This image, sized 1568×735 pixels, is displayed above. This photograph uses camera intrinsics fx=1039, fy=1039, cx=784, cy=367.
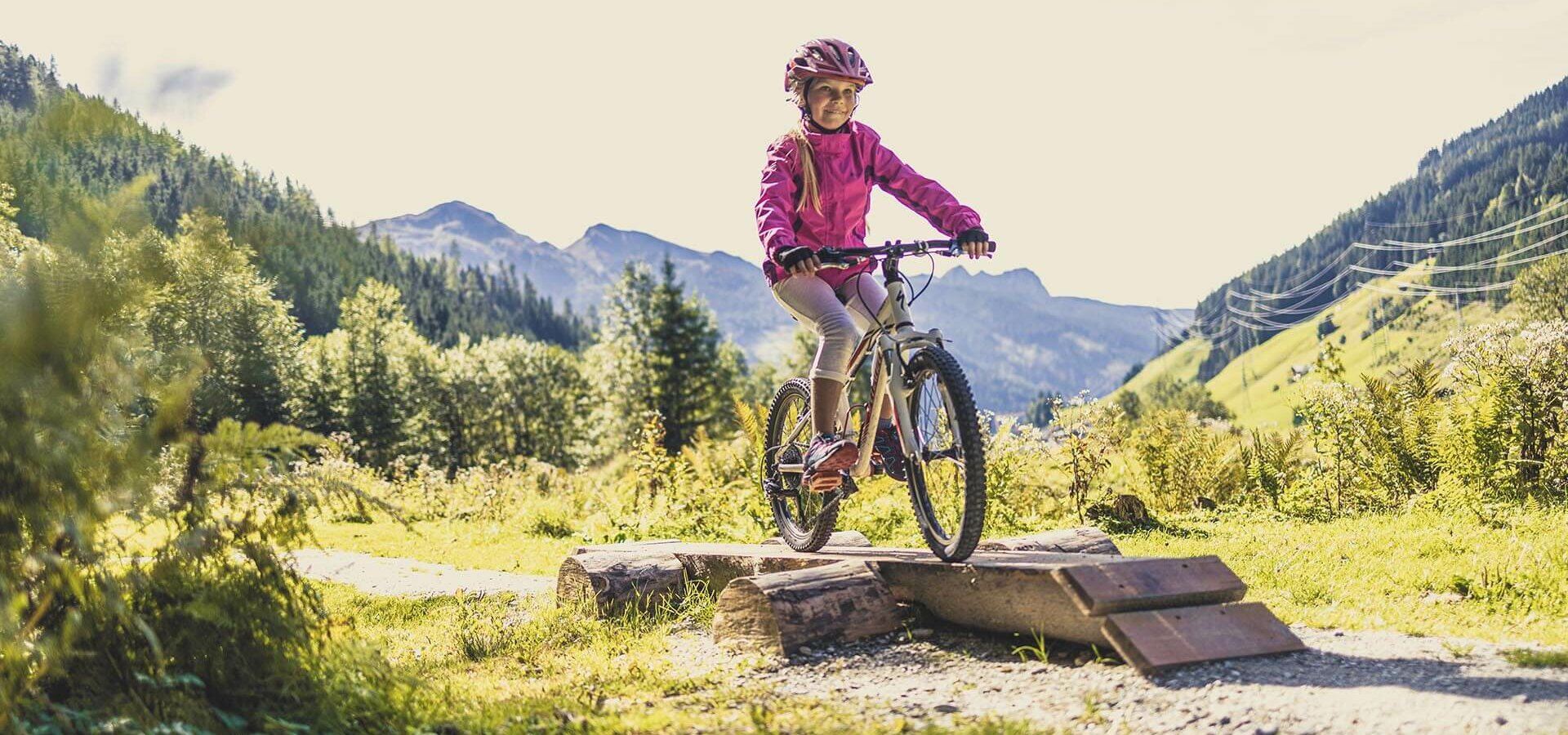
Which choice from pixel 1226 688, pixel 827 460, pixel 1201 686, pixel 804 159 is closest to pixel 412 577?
pixel 827 460

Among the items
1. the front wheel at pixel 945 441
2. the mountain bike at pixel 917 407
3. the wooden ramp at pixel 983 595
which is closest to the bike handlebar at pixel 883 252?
the mountain bike at pixel 917 407

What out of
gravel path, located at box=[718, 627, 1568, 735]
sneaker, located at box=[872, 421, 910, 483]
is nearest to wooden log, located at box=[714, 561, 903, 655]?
gravel path, located at box=[718, 627, 1568, 735]

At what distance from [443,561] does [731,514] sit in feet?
9.79

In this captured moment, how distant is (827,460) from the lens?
577 cm

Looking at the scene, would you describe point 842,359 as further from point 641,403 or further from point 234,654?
point 641,403

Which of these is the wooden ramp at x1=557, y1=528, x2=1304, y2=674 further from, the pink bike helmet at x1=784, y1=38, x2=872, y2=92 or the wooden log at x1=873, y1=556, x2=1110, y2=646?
the pink bike helmet at x1=784, y1=38, x2=872, y2=92

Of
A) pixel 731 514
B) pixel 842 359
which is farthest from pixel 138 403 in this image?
pixel 731 514

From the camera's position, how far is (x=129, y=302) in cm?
369

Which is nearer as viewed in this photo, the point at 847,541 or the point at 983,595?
the point at 983,595

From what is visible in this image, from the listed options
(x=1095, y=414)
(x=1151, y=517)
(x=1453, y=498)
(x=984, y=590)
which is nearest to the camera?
(x=984, y=590)

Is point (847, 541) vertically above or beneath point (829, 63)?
beneath

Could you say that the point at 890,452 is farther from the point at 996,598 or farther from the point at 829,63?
the point at 829,63

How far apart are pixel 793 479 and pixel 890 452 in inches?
56.2

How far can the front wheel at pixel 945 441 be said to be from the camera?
497 cm
